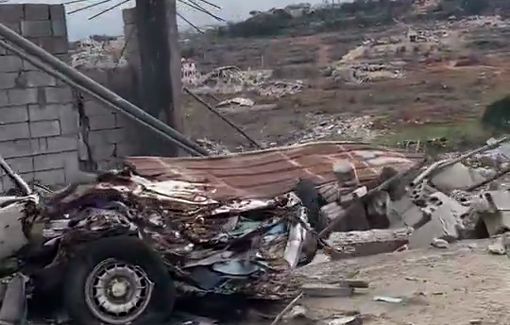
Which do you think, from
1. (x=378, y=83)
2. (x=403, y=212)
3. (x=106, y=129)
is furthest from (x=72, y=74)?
(x=378, y=83)

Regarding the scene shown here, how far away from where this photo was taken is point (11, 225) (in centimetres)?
639

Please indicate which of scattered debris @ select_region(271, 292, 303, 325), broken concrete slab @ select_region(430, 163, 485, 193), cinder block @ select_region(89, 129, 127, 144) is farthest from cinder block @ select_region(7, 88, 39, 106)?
scattered debris @ select_region(271, 292, 303, 325)

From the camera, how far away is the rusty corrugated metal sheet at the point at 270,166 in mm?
7590

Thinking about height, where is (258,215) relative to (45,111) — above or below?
below

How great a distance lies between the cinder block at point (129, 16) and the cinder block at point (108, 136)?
155 centimetres

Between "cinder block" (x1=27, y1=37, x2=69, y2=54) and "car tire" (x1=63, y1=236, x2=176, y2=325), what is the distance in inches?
200

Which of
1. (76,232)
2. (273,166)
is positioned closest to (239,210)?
(76,232)

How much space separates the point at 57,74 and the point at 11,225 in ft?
11.2

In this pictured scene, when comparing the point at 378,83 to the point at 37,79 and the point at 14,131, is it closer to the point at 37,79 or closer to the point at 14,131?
the point at 37,79

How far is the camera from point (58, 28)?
35.0 feet

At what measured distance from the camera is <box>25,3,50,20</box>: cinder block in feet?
34.4

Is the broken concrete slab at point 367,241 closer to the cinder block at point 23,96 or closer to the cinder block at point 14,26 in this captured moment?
the cinder block at point 23,96

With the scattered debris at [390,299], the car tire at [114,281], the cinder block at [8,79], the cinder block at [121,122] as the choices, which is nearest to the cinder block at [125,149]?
the cinder block at [121,122]

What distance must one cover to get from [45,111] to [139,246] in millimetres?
4947
